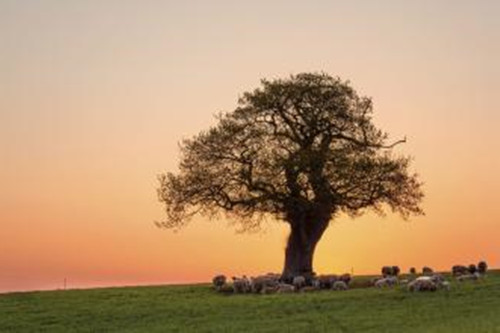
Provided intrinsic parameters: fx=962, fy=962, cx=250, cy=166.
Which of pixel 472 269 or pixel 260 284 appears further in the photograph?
pixel 472 269

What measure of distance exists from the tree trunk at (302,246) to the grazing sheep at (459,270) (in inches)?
361

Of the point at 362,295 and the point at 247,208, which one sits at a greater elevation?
the point at 247,208

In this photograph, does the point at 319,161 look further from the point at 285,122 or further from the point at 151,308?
the point at 151,308

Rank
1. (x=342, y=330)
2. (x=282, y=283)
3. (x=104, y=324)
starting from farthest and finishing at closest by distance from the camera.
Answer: (x=282, y=283)
(x=104, y=324)
(x=342, y=330)

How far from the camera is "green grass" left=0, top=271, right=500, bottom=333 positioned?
3809 cm

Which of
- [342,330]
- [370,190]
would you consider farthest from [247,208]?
[342,330]

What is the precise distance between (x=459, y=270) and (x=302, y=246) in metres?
10.6

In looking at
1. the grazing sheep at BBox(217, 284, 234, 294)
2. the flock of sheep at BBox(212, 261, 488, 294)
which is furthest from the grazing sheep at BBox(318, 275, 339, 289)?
the grazing sheep at BBox(217, 284, 234, 294)

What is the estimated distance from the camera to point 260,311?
43.8 m

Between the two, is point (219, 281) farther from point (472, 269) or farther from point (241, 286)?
point (472, 269)

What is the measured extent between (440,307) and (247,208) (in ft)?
81.5

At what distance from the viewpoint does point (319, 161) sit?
208 ft

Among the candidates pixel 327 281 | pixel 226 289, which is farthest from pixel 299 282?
pixel 226 289

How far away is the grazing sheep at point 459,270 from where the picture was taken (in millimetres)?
61322
